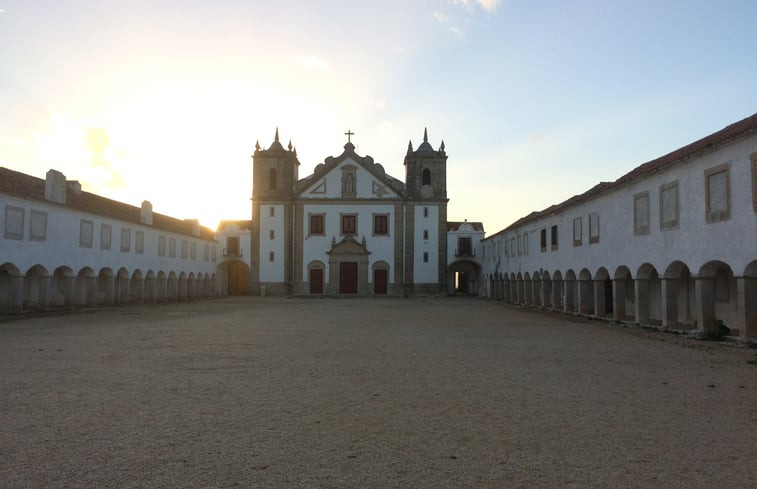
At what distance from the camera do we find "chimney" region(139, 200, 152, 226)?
31.1 meters

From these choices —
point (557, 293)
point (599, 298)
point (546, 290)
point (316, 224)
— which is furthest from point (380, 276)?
point (599, 298)

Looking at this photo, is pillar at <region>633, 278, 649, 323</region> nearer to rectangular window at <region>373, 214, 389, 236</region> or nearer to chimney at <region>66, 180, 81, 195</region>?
rectangular window at <region>373, 214, 389, 236</region>

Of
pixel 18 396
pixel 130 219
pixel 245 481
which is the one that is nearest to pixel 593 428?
pixel 245 481

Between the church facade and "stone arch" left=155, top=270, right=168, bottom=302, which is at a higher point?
the church facade

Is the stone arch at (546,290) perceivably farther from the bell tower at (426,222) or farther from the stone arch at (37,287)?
the stone arch at (37,287)

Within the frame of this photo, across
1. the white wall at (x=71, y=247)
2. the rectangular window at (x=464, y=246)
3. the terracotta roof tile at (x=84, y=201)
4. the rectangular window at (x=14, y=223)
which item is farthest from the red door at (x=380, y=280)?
the rectangular window at (x=14, y=223)

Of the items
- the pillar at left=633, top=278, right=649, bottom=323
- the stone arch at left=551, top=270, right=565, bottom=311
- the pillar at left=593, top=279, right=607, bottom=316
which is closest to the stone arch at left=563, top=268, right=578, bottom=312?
the stone arch at left=551, top=270, right=565, bottom=311

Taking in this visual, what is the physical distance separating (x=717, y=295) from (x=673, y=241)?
2.46 meters

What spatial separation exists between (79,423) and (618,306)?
54.2 ft

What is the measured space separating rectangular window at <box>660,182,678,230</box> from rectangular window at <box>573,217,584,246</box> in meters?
5.83

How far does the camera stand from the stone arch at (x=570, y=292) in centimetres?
2183

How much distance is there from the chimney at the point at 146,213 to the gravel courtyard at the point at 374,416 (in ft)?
72.6

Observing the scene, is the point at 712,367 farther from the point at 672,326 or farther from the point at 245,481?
the point at 245,481

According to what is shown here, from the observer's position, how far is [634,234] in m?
15.9
